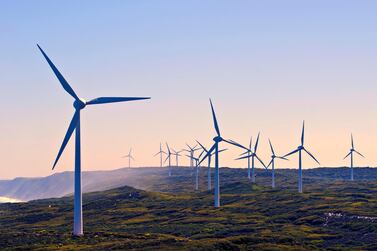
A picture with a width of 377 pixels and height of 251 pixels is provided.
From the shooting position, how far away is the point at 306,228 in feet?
561

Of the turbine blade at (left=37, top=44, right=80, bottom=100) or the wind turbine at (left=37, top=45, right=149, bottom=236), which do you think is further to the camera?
the turbine blade at (left=37, top=44, right=80, bottom=100)

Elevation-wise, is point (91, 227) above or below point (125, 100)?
below

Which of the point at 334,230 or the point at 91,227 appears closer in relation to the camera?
the point at 334,230

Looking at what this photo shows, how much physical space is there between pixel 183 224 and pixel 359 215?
48302 mm

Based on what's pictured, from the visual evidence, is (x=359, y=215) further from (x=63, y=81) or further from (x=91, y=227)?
(x=63, y=81)

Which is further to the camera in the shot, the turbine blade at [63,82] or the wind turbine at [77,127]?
the turbine blade at [63,82]

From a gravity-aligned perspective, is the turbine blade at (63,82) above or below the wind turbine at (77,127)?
above

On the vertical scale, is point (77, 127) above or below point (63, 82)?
below

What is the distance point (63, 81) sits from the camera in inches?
5591

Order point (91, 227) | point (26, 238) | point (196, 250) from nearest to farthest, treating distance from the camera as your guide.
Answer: point (196, 250)
point (26, 238)
point (91, 227)

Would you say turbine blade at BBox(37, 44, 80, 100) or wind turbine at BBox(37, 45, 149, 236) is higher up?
turbine blade at BBox(37, 44, 80, 100)

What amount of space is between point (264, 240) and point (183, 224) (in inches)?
2000

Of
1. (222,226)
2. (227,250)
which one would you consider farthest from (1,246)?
(222,226)

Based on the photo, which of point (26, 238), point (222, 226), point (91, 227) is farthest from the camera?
point (91, 227)
